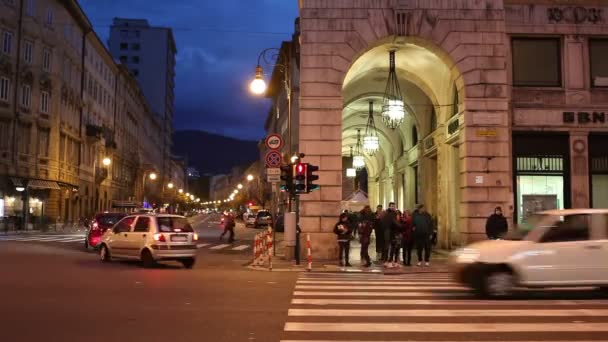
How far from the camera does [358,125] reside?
40.0m

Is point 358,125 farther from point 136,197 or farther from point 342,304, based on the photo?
point 136,197

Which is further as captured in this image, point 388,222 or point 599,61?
point 599,61

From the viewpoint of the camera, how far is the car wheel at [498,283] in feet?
37.0

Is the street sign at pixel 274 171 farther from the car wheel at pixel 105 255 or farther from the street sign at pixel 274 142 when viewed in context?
the car wheel at pixel 105 255

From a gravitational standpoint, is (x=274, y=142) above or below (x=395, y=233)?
above

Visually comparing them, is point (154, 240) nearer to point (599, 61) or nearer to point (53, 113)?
point (599, 61)

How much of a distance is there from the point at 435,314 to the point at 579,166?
49.3ft

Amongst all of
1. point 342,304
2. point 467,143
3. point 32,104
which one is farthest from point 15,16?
point 342,304

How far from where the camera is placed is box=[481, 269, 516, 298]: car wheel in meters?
11.3

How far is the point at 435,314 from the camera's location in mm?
9531

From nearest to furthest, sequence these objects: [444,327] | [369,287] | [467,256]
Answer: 1. [444,327]
2. [467,256]
3. [369,287]

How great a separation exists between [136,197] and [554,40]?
250 ft

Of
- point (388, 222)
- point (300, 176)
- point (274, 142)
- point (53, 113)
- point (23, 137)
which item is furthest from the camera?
point (53, 113)

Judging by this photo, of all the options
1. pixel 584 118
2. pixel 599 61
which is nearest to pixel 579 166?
pixel 584 118
